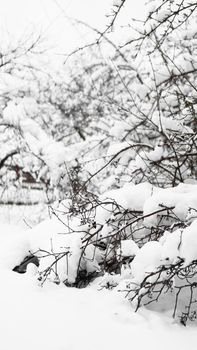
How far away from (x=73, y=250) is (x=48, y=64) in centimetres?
867

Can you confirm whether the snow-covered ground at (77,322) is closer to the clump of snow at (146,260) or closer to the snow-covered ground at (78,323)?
the snow-covered ground at (78,323)

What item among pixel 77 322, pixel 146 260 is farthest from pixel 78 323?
pixel 146 260

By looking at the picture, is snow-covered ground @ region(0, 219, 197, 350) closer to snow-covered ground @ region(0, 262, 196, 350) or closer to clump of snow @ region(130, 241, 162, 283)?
snow-covered ground @ region(0, 262, 196, 350)

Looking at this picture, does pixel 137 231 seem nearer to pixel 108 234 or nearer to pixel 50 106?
pixel 108 234

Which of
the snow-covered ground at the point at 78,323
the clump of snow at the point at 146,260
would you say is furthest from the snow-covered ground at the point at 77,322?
the clump of snow at the point at 146,260

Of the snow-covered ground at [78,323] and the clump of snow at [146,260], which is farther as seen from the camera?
the clump of snow at [146,260]

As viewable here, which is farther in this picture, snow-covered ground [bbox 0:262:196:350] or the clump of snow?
the clump of snow

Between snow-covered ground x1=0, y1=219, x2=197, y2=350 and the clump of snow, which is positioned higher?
the clump of snow

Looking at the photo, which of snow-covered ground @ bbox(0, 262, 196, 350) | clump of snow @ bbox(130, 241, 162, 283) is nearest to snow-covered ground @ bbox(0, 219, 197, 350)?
snow-covered ground @ bbox(0, 262, 196, 350)

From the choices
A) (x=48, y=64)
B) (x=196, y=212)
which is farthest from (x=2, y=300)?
(x=48, y=64)

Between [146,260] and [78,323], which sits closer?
[78,323]

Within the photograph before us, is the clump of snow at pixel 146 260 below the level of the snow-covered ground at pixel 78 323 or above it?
above

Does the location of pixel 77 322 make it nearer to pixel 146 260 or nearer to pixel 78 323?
pixel 78 323

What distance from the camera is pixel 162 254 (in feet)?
9.14
